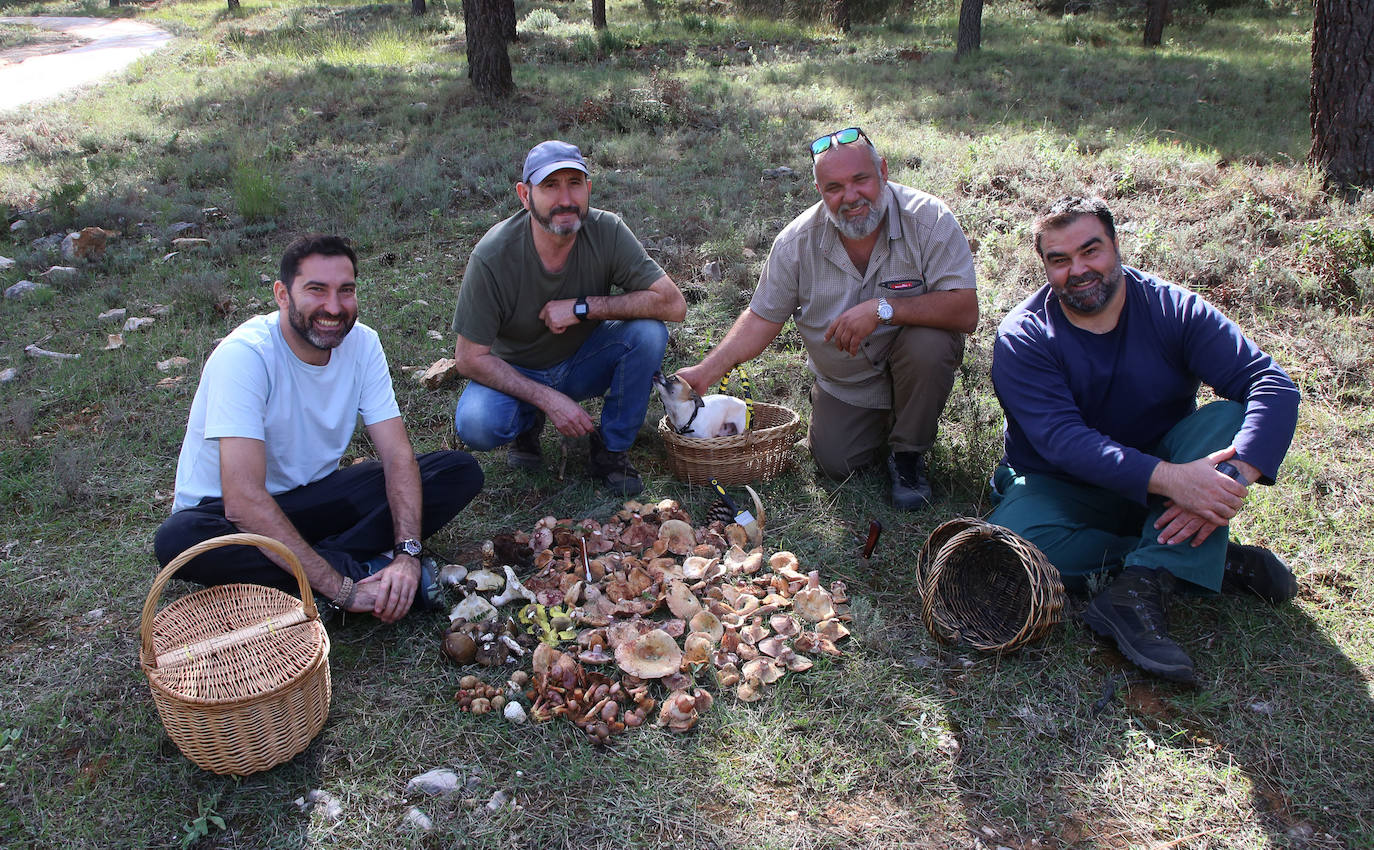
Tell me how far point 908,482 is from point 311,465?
2.77 m

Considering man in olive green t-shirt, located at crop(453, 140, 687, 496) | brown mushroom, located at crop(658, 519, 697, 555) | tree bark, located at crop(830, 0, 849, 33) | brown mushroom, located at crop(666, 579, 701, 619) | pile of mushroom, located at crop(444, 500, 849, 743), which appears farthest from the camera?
tree bark, located at crop(830, 0, 849, 33)

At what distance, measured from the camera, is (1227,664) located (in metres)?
3.13

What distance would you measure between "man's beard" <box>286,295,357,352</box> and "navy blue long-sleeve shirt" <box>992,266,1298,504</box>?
2633 mm

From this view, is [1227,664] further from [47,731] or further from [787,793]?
[47,731]

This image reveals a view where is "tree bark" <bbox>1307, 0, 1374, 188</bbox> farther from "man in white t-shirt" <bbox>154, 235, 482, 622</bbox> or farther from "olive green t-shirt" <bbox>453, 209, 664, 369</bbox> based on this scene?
"man in white t-shirt" <bbox>154, 235, 482, 622</bbox>

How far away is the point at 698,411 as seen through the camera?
4293 millimetres

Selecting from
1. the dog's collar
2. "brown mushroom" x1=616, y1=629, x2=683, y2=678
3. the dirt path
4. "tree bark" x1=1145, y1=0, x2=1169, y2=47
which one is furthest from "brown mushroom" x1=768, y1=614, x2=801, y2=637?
"tree bark" x1=1145, y1=0, x2=1169, y2=47

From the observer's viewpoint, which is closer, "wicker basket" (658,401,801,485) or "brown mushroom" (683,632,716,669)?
"brown mushroom" (683,632,716,669)

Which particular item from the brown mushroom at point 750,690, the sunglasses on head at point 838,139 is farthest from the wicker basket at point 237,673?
the sunglasses on head at point 838,139

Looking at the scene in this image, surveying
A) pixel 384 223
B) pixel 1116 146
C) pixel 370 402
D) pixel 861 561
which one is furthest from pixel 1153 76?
pixel 370 402

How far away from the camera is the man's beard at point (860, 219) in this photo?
12.9 feet

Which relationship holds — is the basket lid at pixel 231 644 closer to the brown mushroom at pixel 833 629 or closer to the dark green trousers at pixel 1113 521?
the brown mushroom at pixel 833 629

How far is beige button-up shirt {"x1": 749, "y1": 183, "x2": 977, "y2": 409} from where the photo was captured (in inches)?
158

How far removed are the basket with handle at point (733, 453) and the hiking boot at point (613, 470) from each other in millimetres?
227
